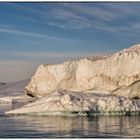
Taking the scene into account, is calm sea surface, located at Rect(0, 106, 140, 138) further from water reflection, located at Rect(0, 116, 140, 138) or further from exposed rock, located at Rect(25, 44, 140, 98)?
exposed rock, located at Rect(25, 44, 140, 98)

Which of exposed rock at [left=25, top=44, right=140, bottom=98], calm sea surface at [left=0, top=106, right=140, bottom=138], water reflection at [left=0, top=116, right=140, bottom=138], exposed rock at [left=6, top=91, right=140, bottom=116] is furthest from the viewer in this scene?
exposed rock at [left=25, top=44, right=140, bottom=98]

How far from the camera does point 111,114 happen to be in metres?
22.5

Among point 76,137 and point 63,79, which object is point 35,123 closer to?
point 76,137

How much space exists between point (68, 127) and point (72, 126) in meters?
0.36

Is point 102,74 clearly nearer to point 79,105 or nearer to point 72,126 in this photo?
point 79,105

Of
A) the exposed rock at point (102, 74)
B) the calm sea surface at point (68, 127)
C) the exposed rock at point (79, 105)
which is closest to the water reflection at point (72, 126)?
the calm sea surface at point (68, 127)

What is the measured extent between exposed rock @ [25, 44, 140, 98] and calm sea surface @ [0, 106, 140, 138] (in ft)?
14.6

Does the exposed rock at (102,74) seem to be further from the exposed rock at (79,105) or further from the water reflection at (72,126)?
the water reflection at (72,126)

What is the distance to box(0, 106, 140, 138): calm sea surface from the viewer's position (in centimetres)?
1488

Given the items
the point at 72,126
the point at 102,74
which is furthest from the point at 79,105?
the point at 102,74

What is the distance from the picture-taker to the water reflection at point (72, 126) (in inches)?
591

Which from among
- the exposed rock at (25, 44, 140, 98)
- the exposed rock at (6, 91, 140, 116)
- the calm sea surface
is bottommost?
the calm sea surface

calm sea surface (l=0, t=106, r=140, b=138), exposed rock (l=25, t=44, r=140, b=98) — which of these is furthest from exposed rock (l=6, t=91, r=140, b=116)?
exposed rock (l=25, t=44, r=140, b=98)

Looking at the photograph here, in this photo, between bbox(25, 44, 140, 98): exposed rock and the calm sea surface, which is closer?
the calm sea surface
